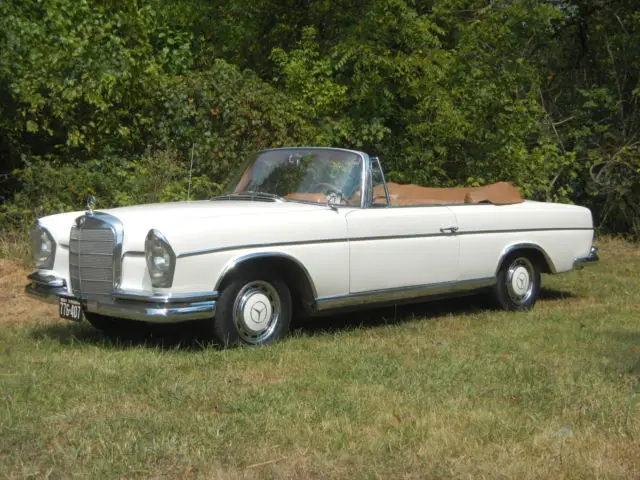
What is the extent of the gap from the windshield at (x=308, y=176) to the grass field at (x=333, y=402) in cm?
112

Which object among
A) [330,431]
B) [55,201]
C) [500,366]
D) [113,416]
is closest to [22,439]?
[113,416]

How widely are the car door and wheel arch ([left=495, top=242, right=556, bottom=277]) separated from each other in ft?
2.27

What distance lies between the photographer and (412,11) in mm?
14531

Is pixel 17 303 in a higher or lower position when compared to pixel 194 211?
lower

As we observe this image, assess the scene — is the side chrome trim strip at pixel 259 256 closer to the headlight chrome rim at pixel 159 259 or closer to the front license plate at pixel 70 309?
the headlight chrome rim at pixel 159 259

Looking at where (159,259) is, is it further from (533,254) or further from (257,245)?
(533,254)

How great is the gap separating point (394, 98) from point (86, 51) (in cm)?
479

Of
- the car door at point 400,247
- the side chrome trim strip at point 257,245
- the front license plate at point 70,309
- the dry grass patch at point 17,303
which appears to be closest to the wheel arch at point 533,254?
the car door at point 400,247

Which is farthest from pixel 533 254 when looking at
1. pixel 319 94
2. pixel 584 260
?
pixel 319 94

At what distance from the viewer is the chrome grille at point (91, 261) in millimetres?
6562

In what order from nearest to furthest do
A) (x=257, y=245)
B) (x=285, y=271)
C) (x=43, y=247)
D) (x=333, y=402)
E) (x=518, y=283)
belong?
(x=333, y=402) → (x=257, y=245) → (x=285, y=271) → (x=43, y=247) → (x=518, y=283)

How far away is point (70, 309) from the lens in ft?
22.1

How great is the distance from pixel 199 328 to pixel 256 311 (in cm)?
90

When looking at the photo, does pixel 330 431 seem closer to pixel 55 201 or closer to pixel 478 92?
pixel 55 201
